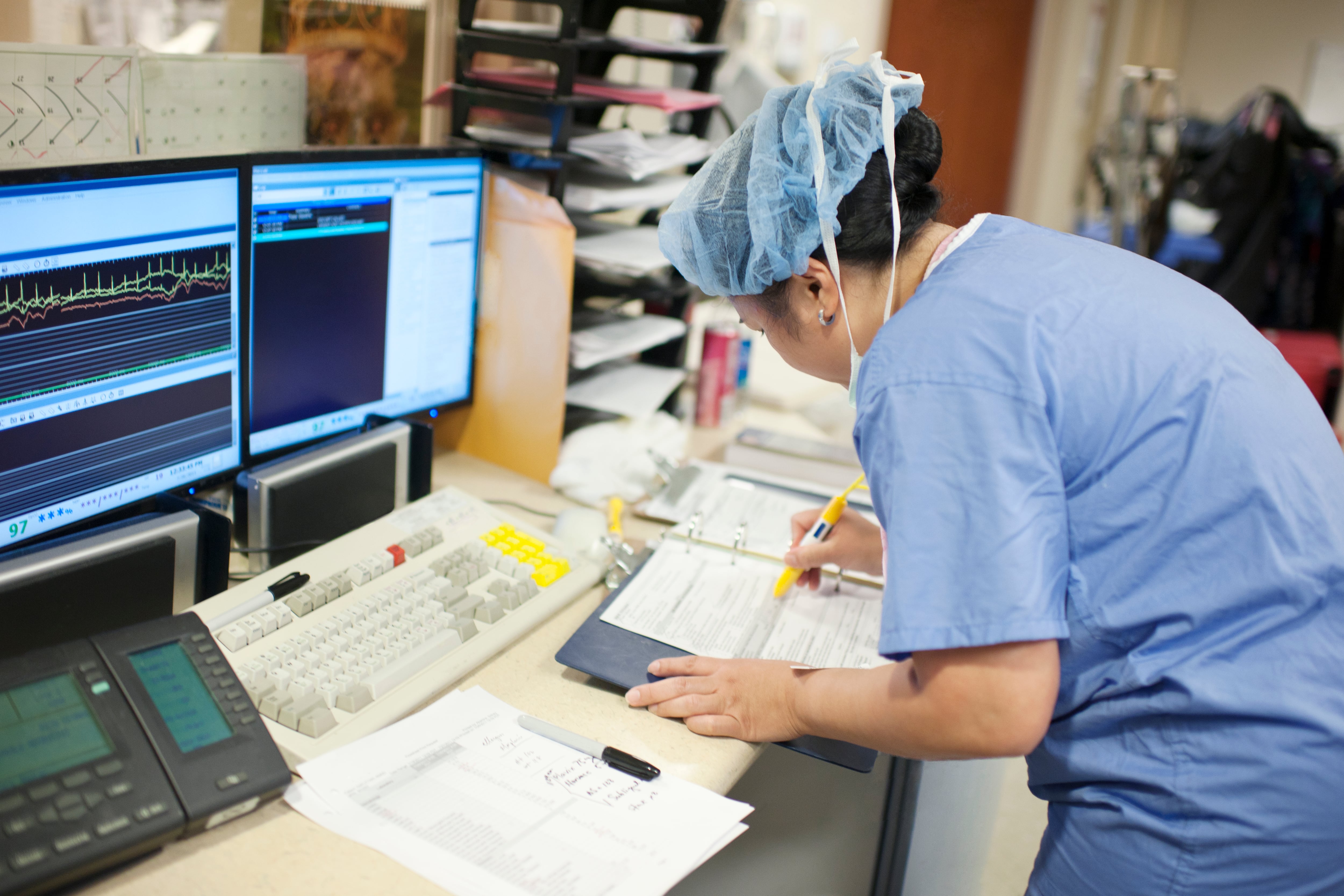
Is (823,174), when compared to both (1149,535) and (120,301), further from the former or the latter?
(120,301)

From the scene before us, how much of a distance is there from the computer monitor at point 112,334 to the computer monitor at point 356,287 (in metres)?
0.06

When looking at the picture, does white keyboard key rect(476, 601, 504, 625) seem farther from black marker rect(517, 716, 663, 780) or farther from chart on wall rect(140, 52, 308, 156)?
chart on wall rect(140, 52, 308, 156)

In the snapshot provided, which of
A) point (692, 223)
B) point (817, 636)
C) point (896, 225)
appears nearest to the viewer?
point (896, 225)

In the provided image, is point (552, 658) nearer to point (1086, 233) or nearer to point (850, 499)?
point (850, 499)

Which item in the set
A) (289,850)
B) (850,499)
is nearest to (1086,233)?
(850,499)

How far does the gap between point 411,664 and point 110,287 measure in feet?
1.47

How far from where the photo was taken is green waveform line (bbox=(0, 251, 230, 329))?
82 cm

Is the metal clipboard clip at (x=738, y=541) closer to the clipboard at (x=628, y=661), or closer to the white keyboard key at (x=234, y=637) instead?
the clipboard at (x=628, y=661)

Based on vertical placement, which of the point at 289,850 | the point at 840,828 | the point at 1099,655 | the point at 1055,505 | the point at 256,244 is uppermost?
the point at 256,244

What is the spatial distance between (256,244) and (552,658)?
1.82 ft

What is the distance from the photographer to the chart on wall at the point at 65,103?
3.07 ft

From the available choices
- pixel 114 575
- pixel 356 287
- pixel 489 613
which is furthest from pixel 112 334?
pixel 489 613

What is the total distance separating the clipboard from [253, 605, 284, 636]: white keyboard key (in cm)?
27

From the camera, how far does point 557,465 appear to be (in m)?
1.45
